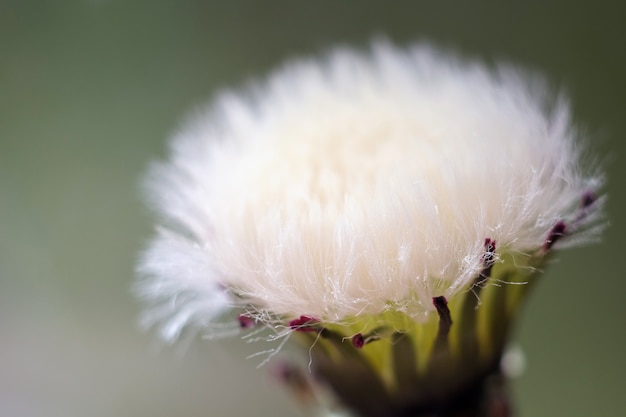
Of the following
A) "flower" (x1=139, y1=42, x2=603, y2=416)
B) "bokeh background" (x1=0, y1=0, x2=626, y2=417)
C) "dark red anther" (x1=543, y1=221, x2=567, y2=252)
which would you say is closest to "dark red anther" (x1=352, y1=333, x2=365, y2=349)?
"flower" (x1=139, y1=42, x2=603, y2=416)

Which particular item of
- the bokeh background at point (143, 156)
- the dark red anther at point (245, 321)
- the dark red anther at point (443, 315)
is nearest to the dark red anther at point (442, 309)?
the dark red anther at point (443, 315)

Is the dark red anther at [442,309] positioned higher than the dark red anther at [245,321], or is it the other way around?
the dark red anther at [245,321]

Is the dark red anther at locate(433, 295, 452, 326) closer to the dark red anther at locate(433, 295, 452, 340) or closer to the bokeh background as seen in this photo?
the dark red anther at locate(433, 295, 452, 340)

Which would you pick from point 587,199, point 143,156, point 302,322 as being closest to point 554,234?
point 587,199

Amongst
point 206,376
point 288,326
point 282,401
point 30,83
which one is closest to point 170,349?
point 206,376

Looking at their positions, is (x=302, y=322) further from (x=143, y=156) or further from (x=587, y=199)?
(x=143, y=156)

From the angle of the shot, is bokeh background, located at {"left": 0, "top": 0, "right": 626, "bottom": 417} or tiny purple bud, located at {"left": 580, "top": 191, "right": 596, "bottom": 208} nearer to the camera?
tiny purple bud, located at {"left": 580, "top": 191, "right": 596, "bottom": 208}

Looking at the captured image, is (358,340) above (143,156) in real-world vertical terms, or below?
below

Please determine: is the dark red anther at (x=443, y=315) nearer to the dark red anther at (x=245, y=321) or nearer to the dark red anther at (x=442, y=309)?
the dark red anther at (x=442, y=309)
